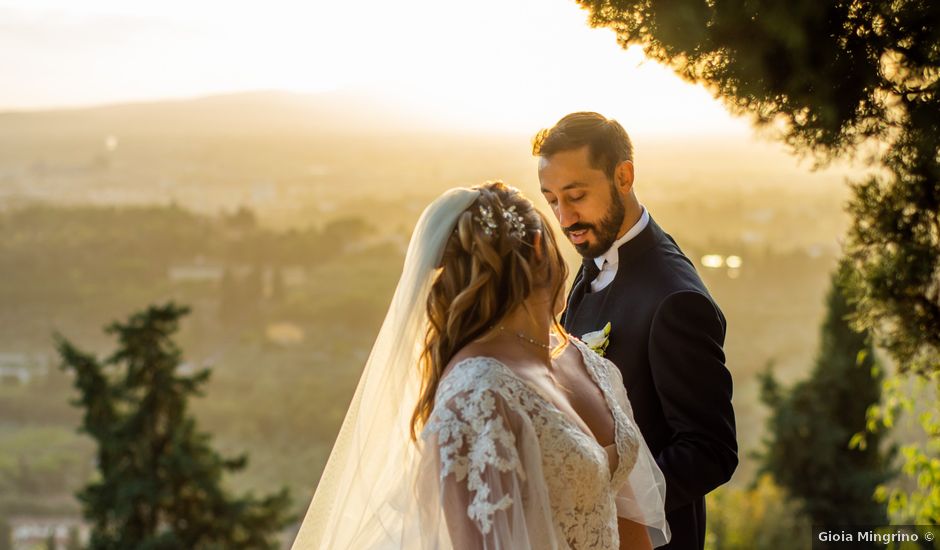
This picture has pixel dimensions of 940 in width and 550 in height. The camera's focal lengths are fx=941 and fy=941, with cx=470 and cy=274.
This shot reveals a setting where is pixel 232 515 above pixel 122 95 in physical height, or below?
below

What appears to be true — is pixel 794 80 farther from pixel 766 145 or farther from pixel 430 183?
pixel 430 183

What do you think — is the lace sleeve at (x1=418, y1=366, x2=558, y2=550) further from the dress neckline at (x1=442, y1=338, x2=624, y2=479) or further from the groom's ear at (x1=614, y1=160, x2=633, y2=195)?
the groom's ear at (x1=614, y1=160, x2=633, y2=195)

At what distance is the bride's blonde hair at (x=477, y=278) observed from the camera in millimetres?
1731

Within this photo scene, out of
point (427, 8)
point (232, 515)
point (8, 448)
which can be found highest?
point (427, 8)

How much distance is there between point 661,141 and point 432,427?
148 feet

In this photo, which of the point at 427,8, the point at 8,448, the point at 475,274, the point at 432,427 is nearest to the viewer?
the point at 432,427

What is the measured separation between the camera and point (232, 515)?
15.2 meters

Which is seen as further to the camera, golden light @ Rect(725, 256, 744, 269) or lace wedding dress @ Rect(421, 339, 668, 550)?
golden light @ Rect(725, 256, 744, 269)

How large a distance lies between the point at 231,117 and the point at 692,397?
2506 inches

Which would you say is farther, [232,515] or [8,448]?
[8,448]

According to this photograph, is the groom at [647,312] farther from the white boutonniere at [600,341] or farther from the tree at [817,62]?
the tree at [817,62]

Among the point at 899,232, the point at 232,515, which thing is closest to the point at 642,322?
the point at 899,232

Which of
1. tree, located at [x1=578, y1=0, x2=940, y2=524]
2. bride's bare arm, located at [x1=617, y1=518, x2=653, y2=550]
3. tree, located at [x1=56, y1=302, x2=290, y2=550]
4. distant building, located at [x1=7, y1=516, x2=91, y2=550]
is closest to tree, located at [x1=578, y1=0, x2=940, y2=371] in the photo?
tree, located at [x1=578, y1=0, x2=940, y2=524]

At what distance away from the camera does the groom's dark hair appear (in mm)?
2426
